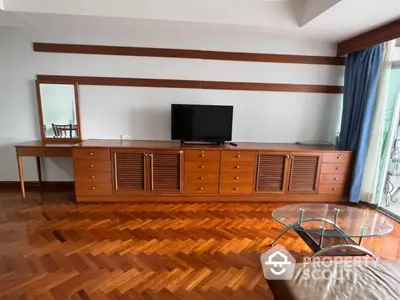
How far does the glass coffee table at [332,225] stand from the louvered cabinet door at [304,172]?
918 millimetres

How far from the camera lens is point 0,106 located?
11.7ft

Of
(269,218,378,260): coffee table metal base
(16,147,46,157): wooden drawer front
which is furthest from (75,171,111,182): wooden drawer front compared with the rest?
(269,218,378,260): coffee table metal base

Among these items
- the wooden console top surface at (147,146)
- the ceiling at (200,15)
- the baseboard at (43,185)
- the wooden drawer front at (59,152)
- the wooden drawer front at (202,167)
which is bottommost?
the baseboard at (43,185)

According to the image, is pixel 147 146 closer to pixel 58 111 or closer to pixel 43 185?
pixel 58 111

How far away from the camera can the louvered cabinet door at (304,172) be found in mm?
3457

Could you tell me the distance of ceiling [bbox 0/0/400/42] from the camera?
270 centimetres

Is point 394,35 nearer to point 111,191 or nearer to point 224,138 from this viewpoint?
point 224,138

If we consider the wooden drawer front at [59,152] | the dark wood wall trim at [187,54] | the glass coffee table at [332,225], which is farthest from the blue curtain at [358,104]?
the wooden drawer front at [59,152]

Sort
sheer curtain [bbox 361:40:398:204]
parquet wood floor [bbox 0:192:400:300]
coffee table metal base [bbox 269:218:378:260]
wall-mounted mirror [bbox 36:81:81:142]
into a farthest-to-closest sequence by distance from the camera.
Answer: wall-mounted mirror [bbox 36:81:81:142]
sheer curtain [bbox 361:40:398:204]
coffee table metal base [bbox 269:218:378:260]
parquet wood floor [bbox 0:192:400:300]

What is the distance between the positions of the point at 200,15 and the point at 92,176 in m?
2.40

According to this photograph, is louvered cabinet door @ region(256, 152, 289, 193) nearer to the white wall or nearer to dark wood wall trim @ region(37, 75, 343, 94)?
the white wall

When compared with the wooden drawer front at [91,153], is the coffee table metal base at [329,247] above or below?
below

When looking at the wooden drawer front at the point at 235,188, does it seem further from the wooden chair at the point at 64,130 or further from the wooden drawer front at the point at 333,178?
the wooden chair at the point at 64,130

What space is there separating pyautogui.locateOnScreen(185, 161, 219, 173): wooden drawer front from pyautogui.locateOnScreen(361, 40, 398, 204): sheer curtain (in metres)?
2.15
